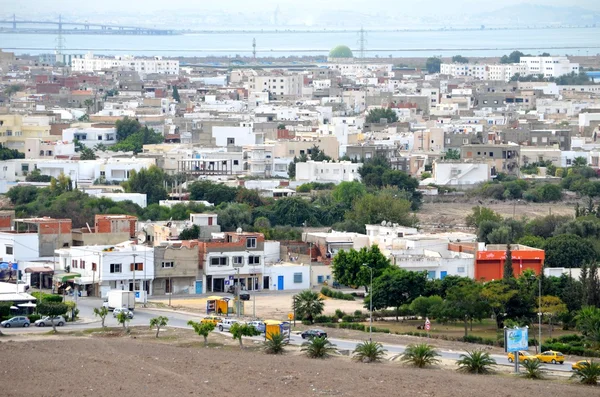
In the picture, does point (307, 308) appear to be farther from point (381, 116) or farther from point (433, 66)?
point (433, 66)

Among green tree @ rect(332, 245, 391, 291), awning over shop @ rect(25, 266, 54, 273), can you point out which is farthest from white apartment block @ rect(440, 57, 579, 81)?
awning over shop @ rect(25, 266, 54, 273)

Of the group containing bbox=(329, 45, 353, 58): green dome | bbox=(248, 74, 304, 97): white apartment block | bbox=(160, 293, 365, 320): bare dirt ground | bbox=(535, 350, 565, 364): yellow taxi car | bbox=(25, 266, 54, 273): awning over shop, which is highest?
bbox=(329, 45, 353, 58): green dome

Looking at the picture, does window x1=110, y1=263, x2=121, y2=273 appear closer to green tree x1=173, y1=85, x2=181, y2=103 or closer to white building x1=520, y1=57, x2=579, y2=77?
green tree x1=173, y1=85, x2=181, y2=103

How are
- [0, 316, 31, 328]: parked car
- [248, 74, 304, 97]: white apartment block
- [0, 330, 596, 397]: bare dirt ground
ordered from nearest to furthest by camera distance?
[0, 330, 596, 397]: bare dirt ground, [0, 316, 31, 328]: parked car, [248, 74, 304, 97]: white apartment block

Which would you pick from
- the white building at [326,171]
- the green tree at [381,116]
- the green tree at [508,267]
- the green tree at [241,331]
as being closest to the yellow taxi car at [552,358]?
the green tree at [241,331]

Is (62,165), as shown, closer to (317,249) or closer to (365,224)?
(365,224)

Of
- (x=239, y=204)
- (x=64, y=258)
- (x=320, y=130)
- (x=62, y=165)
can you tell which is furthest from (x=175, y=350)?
(x=320, y=130)

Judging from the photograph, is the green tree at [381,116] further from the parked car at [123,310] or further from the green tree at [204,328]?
the green tree at [204,328]

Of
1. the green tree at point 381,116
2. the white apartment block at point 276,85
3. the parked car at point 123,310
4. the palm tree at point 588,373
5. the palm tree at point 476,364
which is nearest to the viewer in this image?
the palm tree at point 588,373
